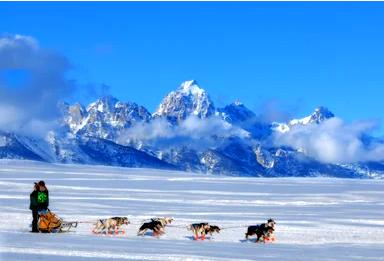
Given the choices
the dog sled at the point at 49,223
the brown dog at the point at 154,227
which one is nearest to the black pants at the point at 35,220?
the dog sled at the point at 49,223

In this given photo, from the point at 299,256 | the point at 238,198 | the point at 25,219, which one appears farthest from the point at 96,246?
the point at 238,198

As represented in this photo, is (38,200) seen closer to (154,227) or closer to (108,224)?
(108,224)

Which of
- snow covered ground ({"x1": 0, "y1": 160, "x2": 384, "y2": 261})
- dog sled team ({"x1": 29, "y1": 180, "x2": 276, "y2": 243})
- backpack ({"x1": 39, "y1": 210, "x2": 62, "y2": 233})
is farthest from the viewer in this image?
backpack ({"x1": 39, "y1": 210, "x2": 62, "y2": 233})

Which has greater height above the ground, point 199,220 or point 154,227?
point 199,220

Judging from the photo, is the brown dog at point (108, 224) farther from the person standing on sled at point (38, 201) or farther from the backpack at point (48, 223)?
the person standing on sled at point (38, 201)

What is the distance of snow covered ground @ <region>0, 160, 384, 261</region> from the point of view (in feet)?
56.7

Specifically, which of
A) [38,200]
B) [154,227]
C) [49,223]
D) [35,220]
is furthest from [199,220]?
[35,220]

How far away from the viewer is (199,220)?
26.7 meters

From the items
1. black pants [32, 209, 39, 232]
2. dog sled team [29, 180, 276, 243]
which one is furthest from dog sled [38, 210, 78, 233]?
black pants [32, 209, 39, 232]

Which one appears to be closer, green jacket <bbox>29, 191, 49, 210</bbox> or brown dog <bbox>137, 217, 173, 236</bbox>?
brown dog <bbox>137, 217, 173, 236</bbox>

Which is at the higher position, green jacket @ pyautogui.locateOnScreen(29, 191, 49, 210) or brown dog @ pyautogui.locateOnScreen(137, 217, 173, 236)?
green jacket @ pyautogui.locateOnScreen(29, 191, 49, 210)

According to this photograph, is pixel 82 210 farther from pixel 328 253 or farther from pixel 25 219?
pixel 328 253

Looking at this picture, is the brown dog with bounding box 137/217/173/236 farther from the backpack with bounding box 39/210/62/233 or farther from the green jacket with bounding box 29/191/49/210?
the green jacket with bounding box 29/191/49/210

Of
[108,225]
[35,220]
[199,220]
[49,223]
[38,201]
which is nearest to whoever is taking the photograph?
[35,220]
